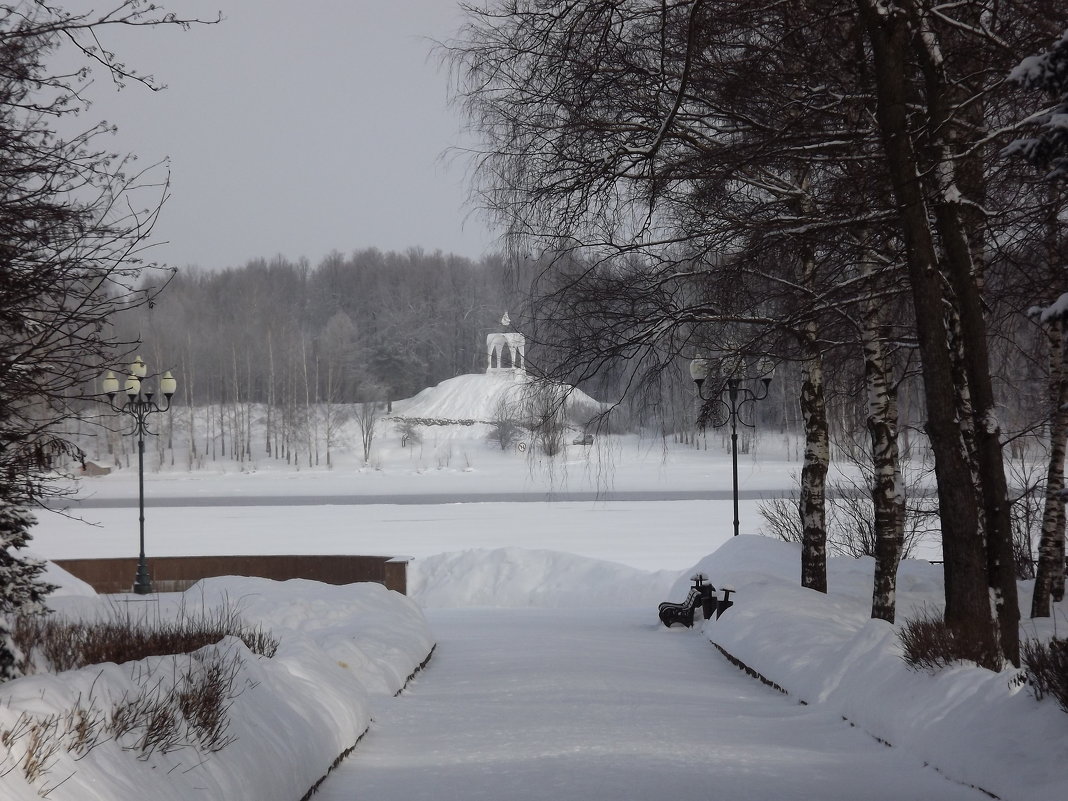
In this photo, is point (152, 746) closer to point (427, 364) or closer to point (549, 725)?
point (549, 725)

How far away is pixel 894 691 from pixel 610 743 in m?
1.97

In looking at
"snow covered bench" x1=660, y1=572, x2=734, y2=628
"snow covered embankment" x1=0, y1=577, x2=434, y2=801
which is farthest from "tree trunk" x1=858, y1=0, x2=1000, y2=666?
"snow covered bench" x1=660, y1=572, x2=734, y2=628

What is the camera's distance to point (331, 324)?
104375mm

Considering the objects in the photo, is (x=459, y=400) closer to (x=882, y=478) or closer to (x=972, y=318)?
(x=882, y=478)

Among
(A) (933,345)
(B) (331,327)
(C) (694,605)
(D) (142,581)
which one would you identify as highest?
(B) (331,327)

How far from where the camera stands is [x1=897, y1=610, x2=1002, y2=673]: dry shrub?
7.52 meters

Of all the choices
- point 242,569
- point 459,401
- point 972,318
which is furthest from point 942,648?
point 459,401

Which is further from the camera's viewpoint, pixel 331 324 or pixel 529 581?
pixel 331 324

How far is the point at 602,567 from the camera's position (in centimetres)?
2302

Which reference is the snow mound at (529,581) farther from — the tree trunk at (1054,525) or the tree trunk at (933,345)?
the tree trunk at (933,345)

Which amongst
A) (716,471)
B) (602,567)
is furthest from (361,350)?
(602,567)

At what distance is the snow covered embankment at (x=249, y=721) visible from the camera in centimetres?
405

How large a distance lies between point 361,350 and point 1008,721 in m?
109

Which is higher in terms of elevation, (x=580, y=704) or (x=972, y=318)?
(x=972, y=318)
